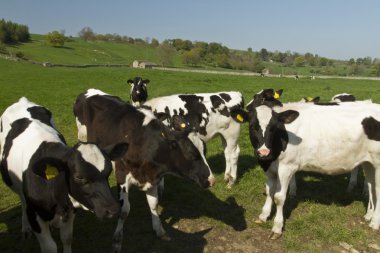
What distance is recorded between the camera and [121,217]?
19.0ft

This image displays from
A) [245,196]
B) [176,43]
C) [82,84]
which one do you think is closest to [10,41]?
[176,43]

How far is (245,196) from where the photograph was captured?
794 cm

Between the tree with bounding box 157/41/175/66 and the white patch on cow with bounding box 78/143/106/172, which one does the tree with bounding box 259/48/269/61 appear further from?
the white patch on cow with bounding box 78/143/106/172

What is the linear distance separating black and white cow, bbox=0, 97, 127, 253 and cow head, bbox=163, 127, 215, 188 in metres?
1.19

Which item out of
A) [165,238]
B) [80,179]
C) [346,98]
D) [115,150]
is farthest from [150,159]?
[346,98]

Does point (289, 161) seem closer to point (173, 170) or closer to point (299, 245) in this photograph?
point (299, 245)

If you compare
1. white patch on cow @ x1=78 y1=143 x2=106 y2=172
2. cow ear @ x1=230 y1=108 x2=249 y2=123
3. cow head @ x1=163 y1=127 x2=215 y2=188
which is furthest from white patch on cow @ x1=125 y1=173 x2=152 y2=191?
cow ear @ x1=230 y1=108 x2=249 y2=123

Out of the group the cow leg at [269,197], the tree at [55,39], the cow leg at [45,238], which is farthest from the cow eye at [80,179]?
the tree at [55,39]

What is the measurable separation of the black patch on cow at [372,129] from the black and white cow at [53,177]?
13.6 feet

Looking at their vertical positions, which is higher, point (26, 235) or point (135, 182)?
point (135, 182)

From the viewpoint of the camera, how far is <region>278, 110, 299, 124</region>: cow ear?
6.23m

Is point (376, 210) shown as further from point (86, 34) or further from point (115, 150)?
point (86, 34)

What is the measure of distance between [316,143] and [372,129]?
96 cm

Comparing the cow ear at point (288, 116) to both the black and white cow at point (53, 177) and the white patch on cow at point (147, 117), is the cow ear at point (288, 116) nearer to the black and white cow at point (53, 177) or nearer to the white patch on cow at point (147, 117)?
the white patch on cow at point (147, 117)
